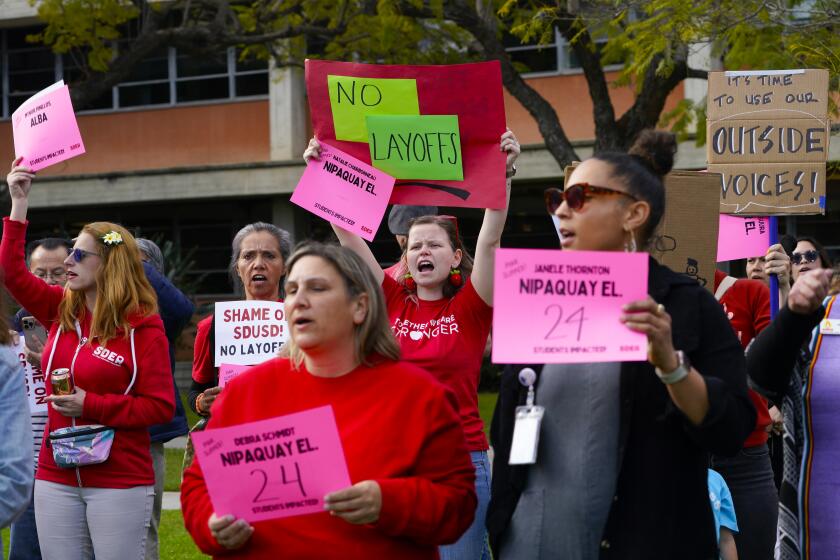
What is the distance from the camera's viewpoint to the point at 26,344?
636 cm

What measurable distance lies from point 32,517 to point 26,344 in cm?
91

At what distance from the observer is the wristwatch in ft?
9.62

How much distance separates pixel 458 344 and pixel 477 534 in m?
0.76

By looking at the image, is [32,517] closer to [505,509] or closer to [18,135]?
[18,135]

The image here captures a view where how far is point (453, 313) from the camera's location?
499 centimetres

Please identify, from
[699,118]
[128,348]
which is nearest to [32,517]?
[128,348]

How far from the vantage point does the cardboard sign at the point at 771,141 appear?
5.84 meters

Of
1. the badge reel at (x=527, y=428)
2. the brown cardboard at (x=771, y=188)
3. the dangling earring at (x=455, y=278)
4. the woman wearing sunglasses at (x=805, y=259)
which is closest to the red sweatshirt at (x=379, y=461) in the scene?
the badge reel at (x=527, y=428)

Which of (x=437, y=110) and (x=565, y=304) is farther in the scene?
(x=437, y=110)

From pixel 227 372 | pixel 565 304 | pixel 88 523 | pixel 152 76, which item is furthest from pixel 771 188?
pixel 152 76

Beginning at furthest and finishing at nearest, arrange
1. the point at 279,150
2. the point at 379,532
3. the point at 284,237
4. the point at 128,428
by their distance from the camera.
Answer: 1. the point at 279,150
2. the point at 284,237
3. the point at 128,428
4. the point at 379,532

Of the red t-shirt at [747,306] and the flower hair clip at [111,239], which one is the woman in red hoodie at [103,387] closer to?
the flower hair clip at [111,239]

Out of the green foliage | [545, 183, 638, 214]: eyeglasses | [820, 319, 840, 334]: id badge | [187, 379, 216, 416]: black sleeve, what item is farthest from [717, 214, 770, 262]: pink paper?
the green foliage

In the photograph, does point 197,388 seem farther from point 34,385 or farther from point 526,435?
point 526,435
